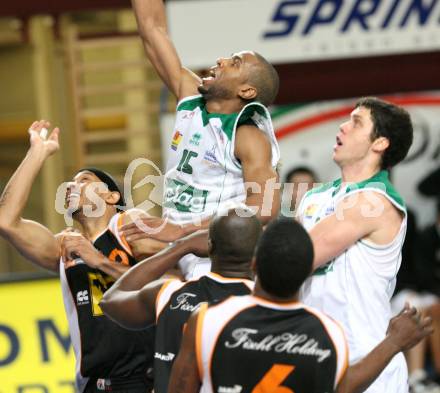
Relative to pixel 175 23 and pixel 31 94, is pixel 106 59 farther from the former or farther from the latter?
pixel 175 23

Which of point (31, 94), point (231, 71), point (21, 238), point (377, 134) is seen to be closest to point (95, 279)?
point (21, 238)

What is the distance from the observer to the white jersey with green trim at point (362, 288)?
16.4ft

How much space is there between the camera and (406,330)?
434 cm

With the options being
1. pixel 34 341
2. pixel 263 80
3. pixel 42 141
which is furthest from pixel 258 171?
pixel 34 341

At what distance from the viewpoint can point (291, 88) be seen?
10.9m

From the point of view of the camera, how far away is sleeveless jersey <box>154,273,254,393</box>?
4.31 m

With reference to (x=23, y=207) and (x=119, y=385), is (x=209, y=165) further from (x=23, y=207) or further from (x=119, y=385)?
(x=119, y=385)

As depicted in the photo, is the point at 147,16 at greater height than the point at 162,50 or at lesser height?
greater

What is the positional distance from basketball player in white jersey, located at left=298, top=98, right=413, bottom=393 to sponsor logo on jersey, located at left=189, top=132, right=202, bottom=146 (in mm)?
723

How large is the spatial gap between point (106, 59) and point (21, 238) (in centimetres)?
734

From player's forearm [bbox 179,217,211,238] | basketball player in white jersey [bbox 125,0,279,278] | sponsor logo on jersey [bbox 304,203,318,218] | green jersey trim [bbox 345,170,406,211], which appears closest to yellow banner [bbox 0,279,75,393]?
basketball player in white jersey [bbox 125,0,279,278]

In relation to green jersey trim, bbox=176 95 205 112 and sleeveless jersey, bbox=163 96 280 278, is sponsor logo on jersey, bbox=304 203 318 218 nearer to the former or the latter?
sleeveless jersey, bbox=163 96 280 278

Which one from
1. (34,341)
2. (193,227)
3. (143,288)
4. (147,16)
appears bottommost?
(34,341)

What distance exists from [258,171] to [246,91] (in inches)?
19.1
